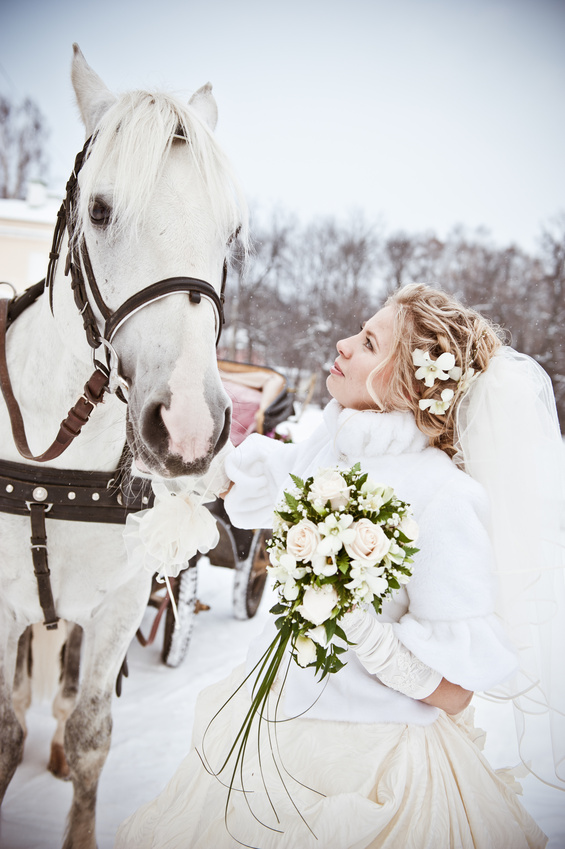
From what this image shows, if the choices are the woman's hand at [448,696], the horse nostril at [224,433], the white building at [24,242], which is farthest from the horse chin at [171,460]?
the white building at [24,242]

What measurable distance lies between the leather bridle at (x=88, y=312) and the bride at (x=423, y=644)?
1.56 ft

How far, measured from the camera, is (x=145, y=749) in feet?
8.20

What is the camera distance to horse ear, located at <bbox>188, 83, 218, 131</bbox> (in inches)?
64.4

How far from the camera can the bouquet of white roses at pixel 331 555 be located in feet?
2.95

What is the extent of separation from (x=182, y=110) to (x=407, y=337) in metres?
0.87

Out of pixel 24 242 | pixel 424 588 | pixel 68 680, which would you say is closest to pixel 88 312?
pixel 424 588

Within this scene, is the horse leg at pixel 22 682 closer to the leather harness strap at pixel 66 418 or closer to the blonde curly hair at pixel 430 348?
the leather harness strap at pixel 66 418

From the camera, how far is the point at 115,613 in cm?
173

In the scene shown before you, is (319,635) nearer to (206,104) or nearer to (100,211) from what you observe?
(100,211)

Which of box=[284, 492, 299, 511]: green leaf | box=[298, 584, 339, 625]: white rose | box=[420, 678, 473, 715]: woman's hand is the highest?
box=[284, 492, 299, 511]: green leaf

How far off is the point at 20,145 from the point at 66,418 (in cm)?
1325

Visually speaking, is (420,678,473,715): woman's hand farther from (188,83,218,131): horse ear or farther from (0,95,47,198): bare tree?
(0,95,47,198): bare tree

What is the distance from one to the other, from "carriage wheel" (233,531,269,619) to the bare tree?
37.7 ft

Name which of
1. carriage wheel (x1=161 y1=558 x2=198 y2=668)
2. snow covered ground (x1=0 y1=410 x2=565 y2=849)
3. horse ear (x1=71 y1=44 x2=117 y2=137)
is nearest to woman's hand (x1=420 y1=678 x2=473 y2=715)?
snow covered ground (x1=0 y1=410 x2=565 y2=849)
